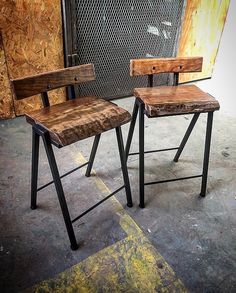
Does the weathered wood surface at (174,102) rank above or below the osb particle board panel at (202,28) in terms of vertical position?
below

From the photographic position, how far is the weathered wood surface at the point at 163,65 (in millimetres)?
1791

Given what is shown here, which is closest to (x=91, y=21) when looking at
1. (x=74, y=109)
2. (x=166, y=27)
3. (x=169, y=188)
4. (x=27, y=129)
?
(x=166, y=27)

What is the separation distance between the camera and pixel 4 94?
112 inches

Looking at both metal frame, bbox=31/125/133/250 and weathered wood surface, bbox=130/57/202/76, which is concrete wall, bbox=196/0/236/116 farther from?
metal frame, bbox=31/125/133/250

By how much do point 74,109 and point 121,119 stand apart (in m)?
0.30

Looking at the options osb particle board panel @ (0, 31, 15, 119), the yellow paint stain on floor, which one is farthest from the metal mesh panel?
the yellow paint stain on floor

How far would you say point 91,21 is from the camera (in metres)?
2.92

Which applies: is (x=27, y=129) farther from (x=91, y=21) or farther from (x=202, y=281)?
(x=202, y=281)

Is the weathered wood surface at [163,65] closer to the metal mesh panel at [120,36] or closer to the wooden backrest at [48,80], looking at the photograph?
the wooden backrest at [48,80]

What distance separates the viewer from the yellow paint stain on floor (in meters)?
1.42

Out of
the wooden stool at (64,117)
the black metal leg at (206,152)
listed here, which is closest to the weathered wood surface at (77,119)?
the wooden stool at (64,117)

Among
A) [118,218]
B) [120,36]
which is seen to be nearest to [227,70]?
[120,36]

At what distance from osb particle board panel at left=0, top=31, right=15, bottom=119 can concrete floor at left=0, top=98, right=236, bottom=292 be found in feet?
1.23

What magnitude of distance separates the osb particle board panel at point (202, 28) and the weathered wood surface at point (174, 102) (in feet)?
7.77
